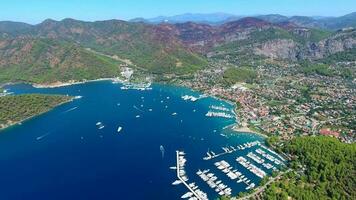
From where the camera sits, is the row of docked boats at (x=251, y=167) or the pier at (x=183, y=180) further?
the row of docked boats at (x=251, y=167)

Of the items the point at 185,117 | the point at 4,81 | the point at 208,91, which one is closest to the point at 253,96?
the point at 208,91

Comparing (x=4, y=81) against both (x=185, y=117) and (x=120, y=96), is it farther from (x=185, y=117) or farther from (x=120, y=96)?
(x=185, y=117)

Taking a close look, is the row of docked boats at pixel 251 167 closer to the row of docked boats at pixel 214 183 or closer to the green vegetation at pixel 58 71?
the row of docked boats at pixel 214 183

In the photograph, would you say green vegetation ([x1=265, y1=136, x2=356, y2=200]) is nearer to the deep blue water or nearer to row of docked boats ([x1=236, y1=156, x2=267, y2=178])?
row of docked boats ([x1=236, y1=156, x2=267, y2=178])

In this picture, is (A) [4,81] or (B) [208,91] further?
(A) [4,81]

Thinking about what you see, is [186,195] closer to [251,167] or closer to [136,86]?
[251,167]

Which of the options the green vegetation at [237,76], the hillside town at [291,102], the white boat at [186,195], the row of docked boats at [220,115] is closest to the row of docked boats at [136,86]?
the hillside town at [291,102]

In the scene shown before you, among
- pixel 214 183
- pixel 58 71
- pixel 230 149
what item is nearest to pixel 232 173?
pixel 214 183
